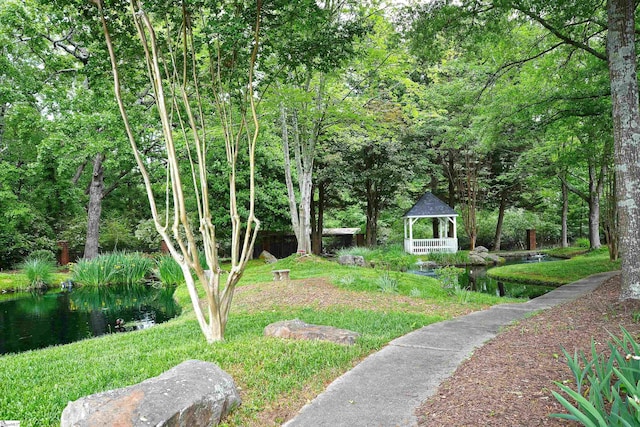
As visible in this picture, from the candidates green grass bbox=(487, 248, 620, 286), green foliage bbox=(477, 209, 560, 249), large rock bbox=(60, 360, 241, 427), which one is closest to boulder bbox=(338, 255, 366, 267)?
green grass bbox=(487, 248, 620, 286)

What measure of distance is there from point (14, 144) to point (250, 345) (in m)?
16.9

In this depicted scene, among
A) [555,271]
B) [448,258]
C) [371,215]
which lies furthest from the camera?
[371,215]

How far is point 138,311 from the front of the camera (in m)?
9.00

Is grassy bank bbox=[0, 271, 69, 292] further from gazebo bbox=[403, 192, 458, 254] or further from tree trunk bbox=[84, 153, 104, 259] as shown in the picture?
gazebo bbox=[403, 192, 458, 254]

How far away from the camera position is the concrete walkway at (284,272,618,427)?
2576 mm

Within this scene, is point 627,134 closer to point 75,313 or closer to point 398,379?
point 398,379

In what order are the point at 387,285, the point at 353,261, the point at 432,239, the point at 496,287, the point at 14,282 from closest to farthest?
1. the point at 387,285
2. the point at 496,287
3. the point at 14,282
4. the point at 353,261
5. the point at 432,239

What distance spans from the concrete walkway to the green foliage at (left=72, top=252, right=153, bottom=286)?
11448 mm

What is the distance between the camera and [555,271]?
38.7 feet

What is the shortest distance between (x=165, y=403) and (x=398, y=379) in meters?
1.74

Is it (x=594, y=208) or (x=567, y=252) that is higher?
(x=594, y=208)

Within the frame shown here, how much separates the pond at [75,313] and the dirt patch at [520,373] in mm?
6175

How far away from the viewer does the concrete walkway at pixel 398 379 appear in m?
2.58

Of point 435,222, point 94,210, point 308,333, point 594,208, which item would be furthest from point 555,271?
point 94,210
